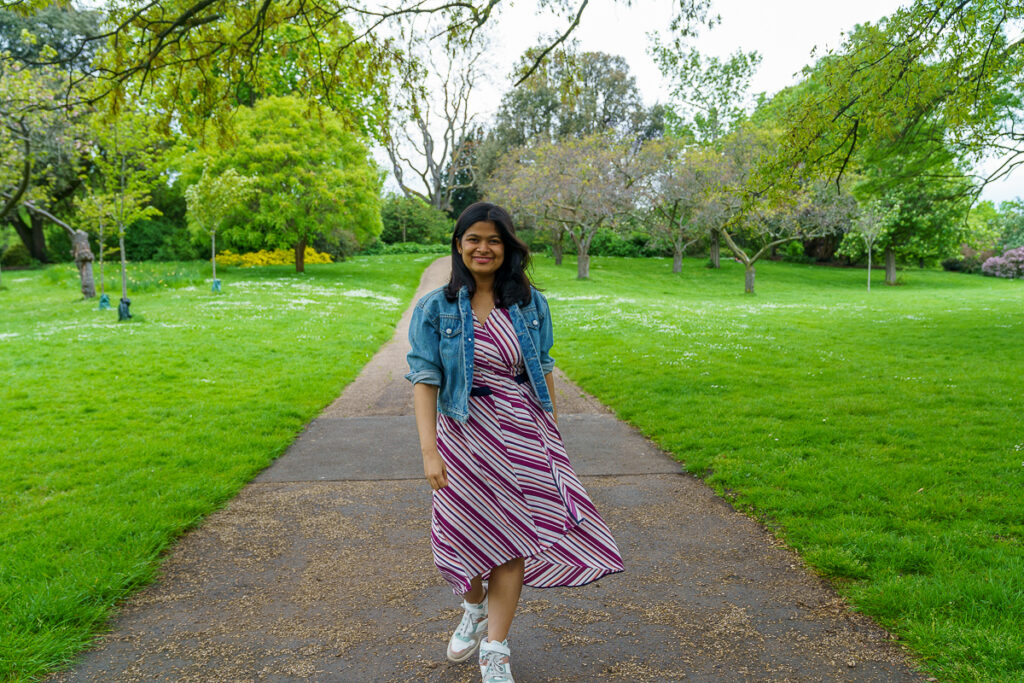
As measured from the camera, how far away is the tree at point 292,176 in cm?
2500

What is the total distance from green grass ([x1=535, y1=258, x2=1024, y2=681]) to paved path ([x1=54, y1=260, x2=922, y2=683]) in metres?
0.29

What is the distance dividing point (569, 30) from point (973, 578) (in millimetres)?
6563

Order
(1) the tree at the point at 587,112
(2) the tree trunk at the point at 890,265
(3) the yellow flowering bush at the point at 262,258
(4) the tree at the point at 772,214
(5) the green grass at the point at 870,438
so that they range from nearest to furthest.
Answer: (5) the green grass at the point at 870,438
(4) the tree at the point at 772,214
(2) the tree trunk at the point at 890,265
(3) the yellow flowering bush at the point at 262,258
(1) the tree at the point at 587,112

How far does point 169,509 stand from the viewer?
435 centimetres

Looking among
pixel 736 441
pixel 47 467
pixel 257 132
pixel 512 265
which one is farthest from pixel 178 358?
pixel 257 132

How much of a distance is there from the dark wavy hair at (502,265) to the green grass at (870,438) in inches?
87.5

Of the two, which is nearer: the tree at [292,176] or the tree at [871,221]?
the tree at [292,176]

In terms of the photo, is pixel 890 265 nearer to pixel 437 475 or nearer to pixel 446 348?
pixel 446 348

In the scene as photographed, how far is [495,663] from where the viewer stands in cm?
243

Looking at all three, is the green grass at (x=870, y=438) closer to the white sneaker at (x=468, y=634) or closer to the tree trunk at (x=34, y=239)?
the white sneaker at (x=468, y=634)

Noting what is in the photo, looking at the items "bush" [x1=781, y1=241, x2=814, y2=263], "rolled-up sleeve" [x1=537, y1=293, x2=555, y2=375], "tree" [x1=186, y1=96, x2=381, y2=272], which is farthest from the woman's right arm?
"bush" [x1=781, y1=241, x2=814, y2=263]

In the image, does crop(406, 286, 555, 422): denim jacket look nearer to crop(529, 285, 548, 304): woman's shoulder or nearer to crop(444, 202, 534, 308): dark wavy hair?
crop(444, 202, 534, 308): dark wavy hair

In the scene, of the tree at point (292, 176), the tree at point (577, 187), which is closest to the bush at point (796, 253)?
the tree at point (577, 187)

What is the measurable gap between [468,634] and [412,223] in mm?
48329
